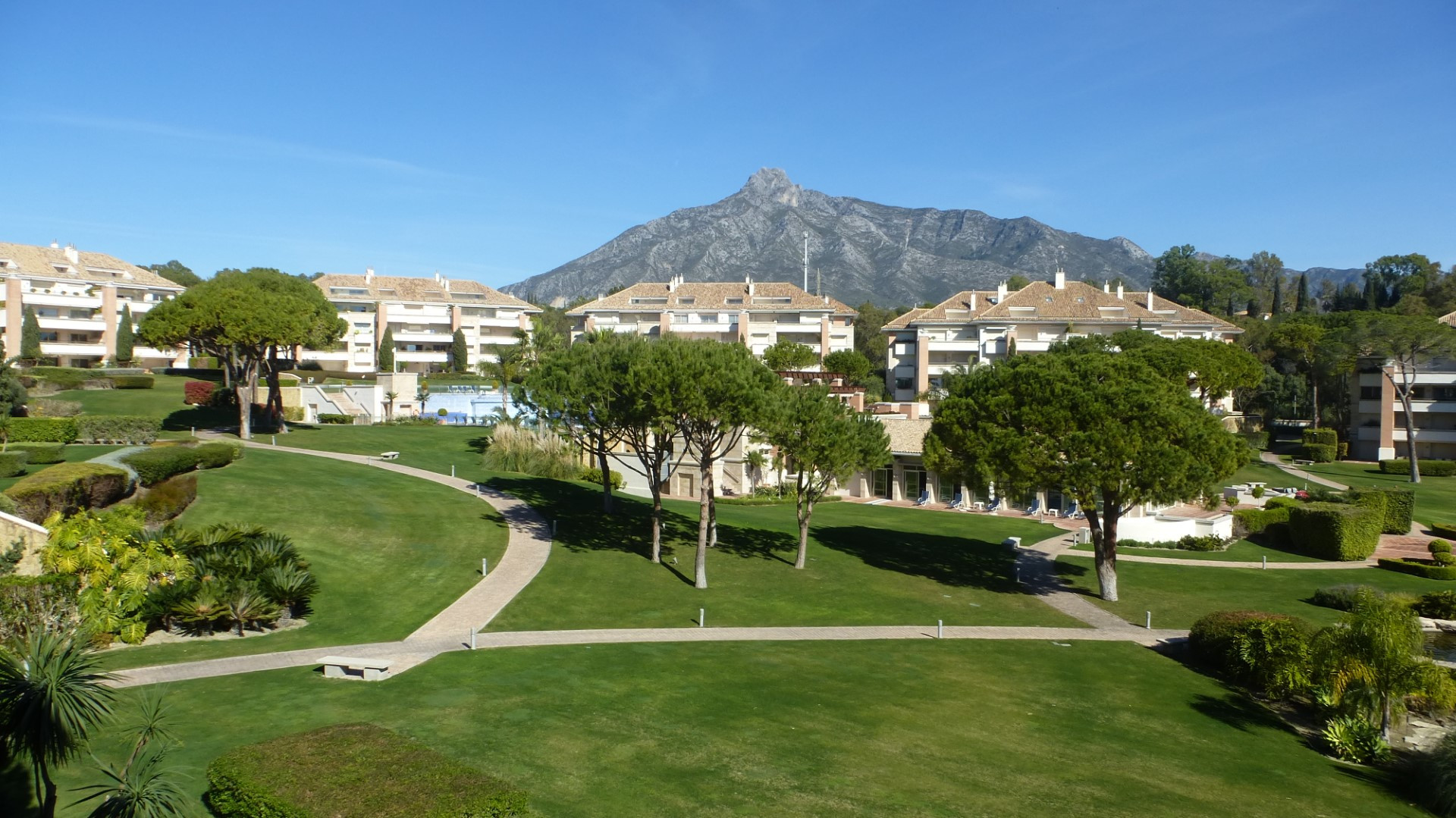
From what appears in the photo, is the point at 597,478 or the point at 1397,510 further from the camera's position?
the point at 597,478

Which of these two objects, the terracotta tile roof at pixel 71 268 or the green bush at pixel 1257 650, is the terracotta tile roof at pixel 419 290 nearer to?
the terracotta tile roof at pixel 71 268

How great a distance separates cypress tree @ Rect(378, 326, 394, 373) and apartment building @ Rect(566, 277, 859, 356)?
21983 millimetres

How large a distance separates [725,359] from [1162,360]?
26113 millimetres

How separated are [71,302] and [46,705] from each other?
319ft

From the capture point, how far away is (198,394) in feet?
Answer: 204

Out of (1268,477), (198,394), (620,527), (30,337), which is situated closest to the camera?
(620,527)

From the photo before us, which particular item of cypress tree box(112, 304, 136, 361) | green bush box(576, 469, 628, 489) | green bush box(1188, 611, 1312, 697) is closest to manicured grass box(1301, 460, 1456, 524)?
green bush box(1188, 611, 1312, 697)

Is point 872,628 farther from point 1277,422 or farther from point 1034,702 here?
point 1277,422

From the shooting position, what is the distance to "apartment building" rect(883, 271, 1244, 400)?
95.7 m

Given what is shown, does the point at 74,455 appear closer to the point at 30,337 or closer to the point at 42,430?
the point at 42,430

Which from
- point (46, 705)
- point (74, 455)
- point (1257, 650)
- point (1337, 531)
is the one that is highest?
point (74, 455)

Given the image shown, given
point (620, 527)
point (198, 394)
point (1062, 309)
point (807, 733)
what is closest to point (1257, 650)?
point (807, 733)

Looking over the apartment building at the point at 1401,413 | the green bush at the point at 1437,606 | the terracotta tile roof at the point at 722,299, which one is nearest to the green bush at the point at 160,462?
the green bush at the point at 1437,606

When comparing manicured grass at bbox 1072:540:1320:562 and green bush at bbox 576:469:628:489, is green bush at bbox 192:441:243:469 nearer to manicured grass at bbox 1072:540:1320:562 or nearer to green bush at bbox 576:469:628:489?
green bush at bbox 576:469:628:489
